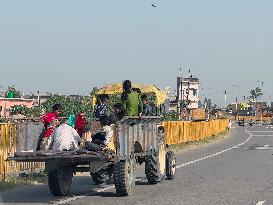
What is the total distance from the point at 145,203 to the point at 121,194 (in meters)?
1.36

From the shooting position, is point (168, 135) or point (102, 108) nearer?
point (102, 108)

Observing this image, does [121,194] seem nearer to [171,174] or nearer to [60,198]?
[60,198]

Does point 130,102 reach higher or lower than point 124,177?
higher

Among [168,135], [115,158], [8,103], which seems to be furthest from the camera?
[8,103]

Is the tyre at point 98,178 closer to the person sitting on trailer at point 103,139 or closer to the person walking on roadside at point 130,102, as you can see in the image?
the person walking on roadside at point 130,102

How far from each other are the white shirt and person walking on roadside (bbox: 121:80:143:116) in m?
2.34

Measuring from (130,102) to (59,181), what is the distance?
2676 millimetres

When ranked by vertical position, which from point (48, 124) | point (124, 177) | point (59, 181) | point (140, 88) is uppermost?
point (140, 88)

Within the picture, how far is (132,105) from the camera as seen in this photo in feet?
58.6

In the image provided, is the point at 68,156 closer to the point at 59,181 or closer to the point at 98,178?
the point at 59,181

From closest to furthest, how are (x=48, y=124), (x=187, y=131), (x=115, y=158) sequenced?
(x=115, y=158), (x=48, y=124), (x=187, y=131)

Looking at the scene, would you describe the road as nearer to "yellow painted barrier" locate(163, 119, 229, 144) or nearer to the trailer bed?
the trailer bed

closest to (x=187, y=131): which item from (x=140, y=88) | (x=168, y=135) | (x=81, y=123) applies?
(x=168, y=135)

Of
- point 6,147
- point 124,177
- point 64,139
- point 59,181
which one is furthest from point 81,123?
point 6,147
